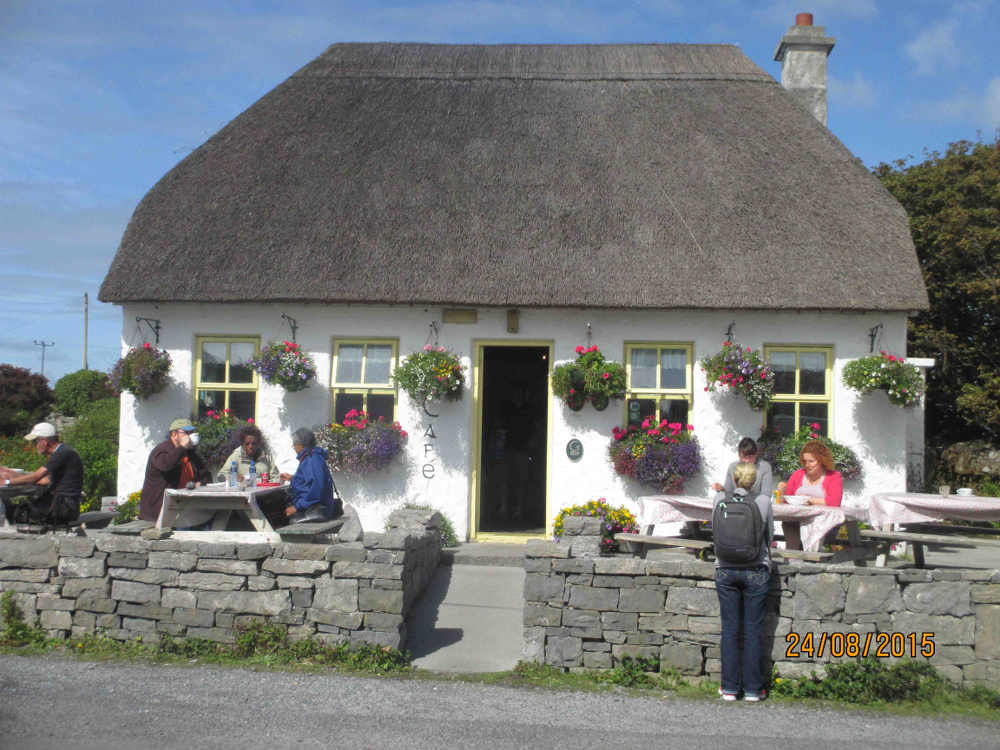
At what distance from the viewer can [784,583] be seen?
5891 mm

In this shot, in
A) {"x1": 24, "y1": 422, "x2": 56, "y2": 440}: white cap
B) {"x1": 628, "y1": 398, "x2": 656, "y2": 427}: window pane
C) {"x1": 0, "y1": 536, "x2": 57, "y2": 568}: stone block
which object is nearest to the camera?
{"x1": 0, "y1": 536, "x2": 57, "y2": 568}: stone block

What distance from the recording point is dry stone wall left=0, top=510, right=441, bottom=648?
6.17 m

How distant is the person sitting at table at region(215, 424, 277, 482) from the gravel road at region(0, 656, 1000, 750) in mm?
2928

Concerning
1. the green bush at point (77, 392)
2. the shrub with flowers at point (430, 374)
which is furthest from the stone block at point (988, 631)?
the green bush at point (77, 392)

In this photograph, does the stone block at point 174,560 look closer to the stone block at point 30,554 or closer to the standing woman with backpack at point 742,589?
the stone block at point 30,554

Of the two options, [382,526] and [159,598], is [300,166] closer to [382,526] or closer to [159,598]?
[382,526]

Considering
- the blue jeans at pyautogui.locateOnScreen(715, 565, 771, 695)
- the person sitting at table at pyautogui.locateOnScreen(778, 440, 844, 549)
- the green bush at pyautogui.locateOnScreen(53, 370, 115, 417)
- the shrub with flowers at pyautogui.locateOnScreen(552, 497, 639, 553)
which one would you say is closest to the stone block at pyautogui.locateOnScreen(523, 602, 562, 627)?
the blue jeans at pyautogui.locateOnScreen(715, 565, 771, 695)

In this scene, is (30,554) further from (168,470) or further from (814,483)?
(814,483)

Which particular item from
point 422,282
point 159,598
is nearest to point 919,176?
point 422,282

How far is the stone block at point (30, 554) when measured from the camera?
6.52 metres

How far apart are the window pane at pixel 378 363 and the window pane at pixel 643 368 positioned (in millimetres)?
2857

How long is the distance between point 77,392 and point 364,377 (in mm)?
19792

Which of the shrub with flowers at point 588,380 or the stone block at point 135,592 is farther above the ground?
the shrub with flowers at point 588,380
